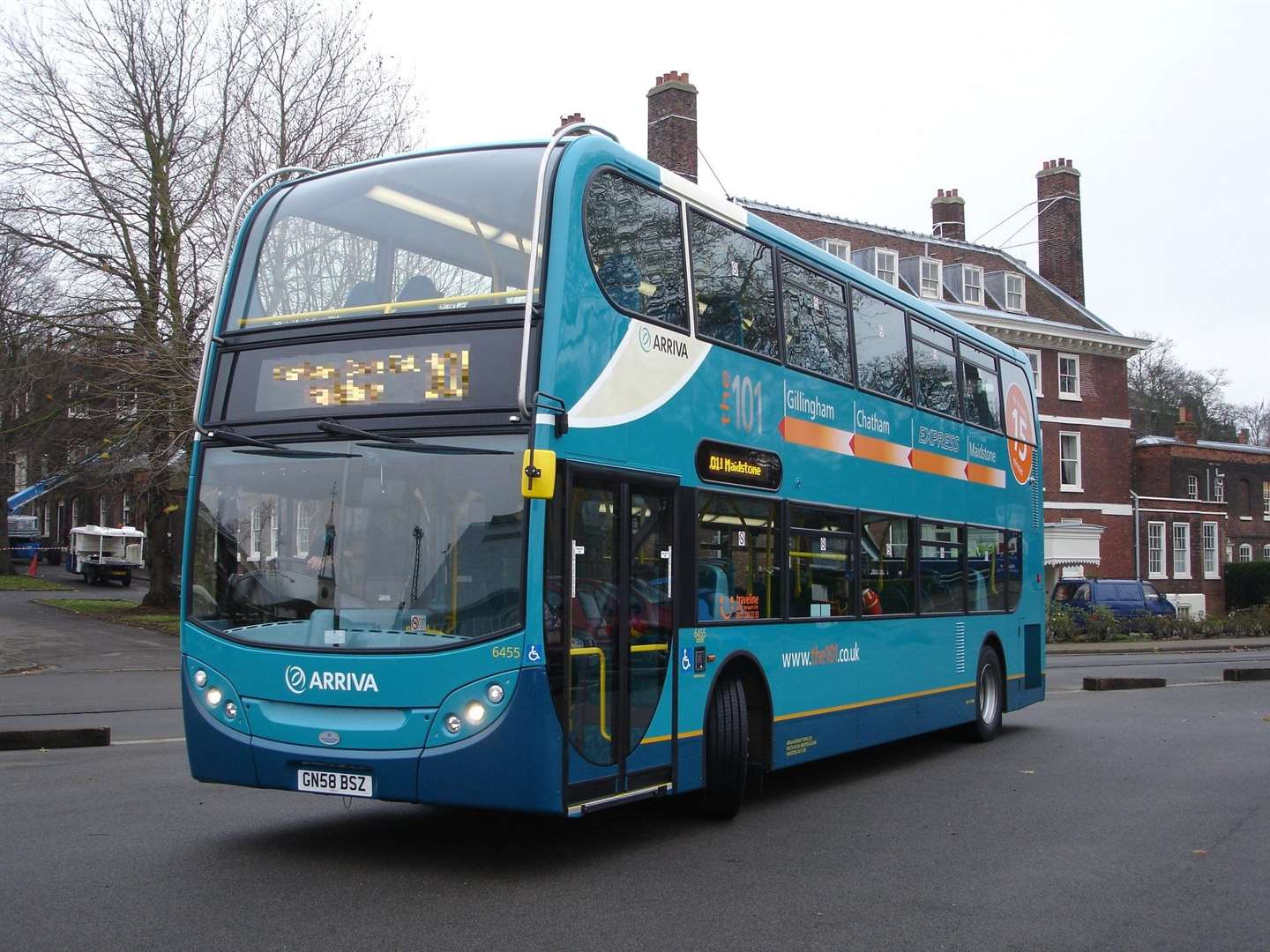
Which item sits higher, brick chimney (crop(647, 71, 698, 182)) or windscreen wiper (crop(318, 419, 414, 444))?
brick chimney (crop(647, 71, 698, 182))

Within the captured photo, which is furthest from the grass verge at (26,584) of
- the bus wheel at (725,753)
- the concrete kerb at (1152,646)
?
the bus wheel at (725,753)

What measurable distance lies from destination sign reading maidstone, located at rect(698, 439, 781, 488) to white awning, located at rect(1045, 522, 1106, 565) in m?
41.5

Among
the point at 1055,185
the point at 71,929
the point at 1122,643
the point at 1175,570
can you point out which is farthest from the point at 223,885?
the point at 1175,570

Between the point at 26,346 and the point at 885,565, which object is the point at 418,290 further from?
the point at 26,346

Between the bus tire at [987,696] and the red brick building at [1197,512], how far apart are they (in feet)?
134

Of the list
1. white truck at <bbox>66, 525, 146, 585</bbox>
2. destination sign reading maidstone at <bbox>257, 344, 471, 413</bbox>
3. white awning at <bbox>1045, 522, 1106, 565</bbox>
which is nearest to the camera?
destination sign reading maidstone at <bbox>257, 344, 471, 413</bbox>

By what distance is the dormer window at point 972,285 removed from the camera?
52188mm

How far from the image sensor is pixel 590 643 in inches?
308

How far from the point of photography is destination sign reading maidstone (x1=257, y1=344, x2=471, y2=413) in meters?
7.63

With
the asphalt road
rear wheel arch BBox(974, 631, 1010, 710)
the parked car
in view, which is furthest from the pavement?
the parked car

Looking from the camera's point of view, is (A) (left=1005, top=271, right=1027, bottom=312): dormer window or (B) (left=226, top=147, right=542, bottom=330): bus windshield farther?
(A) (left=1005, top=271, right=1027, bottom=312): dormer window

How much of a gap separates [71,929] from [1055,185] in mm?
52846

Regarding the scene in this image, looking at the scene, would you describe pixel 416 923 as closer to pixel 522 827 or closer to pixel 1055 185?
pixel 522 827

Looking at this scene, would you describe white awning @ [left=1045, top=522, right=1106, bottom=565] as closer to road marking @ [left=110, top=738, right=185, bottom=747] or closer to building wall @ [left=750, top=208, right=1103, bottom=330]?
building wall @ [left=750, top=208, right=1103, bottom=330]
